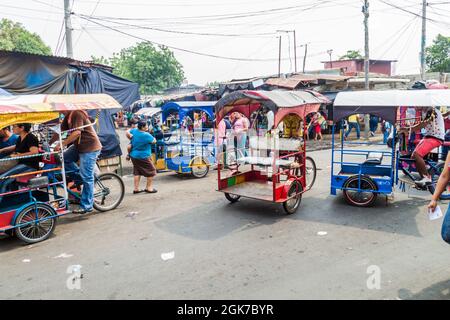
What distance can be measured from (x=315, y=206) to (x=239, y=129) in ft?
18.9

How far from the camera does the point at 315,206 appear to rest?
7.15 meters

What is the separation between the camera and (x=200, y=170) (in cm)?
1034

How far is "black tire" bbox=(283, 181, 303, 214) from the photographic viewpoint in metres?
6.60

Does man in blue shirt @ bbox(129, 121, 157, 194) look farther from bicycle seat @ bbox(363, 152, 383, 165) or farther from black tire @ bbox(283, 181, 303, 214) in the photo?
bicycle seat @ bbox(363, 152, 383, 165)

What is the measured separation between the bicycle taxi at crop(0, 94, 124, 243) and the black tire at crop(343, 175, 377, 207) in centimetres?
474

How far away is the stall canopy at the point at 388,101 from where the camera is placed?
6523mm

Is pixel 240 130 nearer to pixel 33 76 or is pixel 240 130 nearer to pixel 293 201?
pixel 293 201

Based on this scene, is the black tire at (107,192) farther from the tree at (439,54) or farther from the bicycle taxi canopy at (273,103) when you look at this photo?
the tree at (439,54)

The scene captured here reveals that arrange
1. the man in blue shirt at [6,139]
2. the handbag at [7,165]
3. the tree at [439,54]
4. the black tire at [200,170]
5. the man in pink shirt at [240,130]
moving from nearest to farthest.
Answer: the handbag at [7,165] → the man in blue shirt at [6,139] → the black tire at [200,170] → the man in pink shirt at [240,130] → the tree at [439,54]

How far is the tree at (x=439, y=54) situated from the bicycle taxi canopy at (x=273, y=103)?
37.5 meters

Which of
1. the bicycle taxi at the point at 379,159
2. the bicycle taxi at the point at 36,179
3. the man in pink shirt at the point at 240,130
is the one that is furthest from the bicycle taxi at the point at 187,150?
the bicycle taxi at the point at 379,159

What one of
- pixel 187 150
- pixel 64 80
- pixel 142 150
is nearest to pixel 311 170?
pixel 187 150
